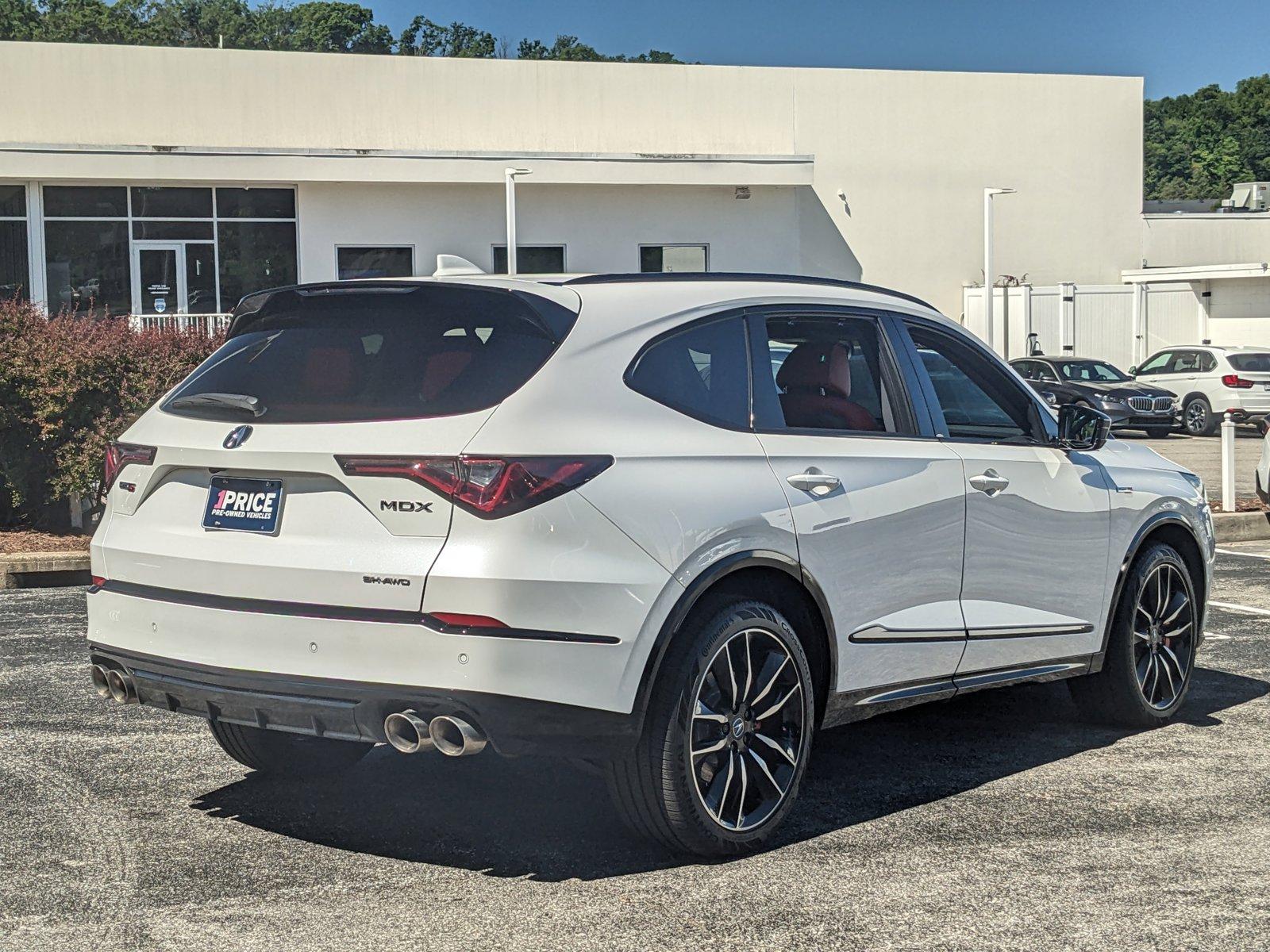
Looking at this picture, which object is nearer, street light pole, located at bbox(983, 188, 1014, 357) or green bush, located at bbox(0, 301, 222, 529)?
green bush, located at bbox(0, 301, 222, 529)

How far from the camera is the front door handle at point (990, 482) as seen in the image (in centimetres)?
609

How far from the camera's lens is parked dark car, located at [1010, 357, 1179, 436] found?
30.2 meters

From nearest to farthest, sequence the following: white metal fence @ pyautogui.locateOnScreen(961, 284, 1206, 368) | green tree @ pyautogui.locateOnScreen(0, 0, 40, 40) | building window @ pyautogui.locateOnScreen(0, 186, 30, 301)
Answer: building window @ pyautogui.locateOnScreen(0, 186, 30, 301) < white metal fence @ pyautogui.locateOnScreen(961, 284, 1206, 368) < green tree @ pyautogui.locateOnScreen(0, 0, 40, 40)

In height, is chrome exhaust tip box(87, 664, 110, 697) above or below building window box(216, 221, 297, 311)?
below

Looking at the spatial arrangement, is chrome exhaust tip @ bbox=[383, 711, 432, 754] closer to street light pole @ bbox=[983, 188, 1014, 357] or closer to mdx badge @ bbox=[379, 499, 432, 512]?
mdx badge @ bbox=[379, 499, 432, 512]

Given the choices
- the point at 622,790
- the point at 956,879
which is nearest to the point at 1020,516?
→ the point at 956,879

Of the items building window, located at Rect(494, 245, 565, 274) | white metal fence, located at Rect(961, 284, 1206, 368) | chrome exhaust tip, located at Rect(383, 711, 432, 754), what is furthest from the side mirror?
white metal fence, located at Rect(961, 284, 1206, 368)

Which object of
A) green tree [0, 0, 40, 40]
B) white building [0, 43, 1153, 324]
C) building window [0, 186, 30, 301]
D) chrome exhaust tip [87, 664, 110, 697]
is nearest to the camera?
chrome exhaust tip [87, 664, 110, 697]

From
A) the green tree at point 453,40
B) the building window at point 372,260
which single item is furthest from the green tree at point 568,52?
the building window at point 372,260

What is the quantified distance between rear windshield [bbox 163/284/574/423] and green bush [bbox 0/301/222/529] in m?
8.00

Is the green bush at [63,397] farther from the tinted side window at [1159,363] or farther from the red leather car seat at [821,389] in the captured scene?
the tinted side window at [1159,363]

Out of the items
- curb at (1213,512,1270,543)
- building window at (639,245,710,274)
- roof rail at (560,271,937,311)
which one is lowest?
curb at (1213,512,1270,543)

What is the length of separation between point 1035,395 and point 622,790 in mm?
2713

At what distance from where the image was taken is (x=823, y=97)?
126ft
